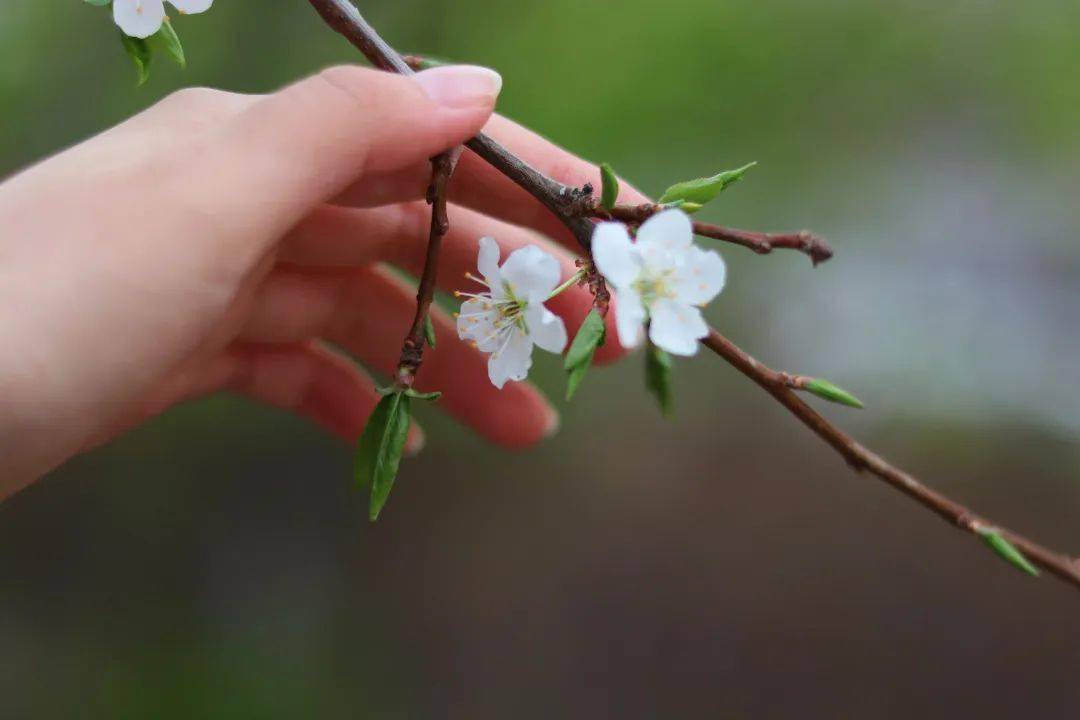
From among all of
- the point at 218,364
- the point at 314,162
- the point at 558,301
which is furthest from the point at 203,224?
the point at 218,364

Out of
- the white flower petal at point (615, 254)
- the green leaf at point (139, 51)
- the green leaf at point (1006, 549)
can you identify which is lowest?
the green leaf at point (1006, 549)

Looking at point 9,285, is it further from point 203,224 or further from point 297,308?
point 297,308

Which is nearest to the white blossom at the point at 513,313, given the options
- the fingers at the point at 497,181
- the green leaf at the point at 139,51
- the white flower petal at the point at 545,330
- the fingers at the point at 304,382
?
the white flower petal at the point at 545,330

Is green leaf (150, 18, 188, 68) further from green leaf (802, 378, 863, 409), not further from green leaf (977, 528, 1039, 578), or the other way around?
green leaf (977, 528, 1039, 578)

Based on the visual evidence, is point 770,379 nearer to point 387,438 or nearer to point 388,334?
point 387,438

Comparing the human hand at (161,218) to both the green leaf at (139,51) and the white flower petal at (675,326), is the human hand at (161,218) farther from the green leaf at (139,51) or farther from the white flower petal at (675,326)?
the white flower petal at (675,326)

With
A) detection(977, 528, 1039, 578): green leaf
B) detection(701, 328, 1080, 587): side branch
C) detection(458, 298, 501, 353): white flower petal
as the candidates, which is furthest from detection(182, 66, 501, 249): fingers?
detection(977, 528, 1039, 578): green leaf
